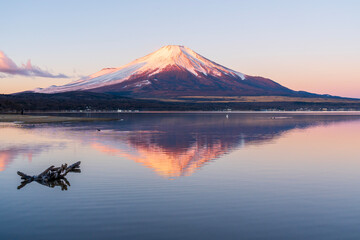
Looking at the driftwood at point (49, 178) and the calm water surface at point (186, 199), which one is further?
the driftwood at point (49, 178)

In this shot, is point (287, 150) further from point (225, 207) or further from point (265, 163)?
point (225, 207)

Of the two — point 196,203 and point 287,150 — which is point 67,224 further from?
point 287,150

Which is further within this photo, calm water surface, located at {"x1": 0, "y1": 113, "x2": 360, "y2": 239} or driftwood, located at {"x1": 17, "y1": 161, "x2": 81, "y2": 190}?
driftwood, located at {"x1": 17, "y1": 161, "x2": 81, "y2": 190}

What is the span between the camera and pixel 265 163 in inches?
1260

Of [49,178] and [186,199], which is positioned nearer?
[186,199]

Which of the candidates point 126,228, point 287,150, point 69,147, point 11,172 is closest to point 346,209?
point 126,228

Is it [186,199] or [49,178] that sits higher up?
[49,178]

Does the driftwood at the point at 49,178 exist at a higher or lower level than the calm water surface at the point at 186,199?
higher

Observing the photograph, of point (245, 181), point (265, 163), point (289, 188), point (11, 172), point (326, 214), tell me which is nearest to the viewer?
point (326, 214)

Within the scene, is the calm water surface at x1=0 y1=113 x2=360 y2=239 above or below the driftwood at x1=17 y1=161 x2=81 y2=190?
below

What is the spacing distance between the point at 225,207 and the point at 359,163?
738 inches

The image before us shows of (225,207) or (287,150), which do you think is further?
(287,150)

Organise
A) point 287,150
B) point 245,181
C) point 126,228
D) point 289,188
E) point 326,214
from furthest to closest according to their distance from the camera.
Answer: point 287,150 < point 245,181 < point 289,188 < point 326,214 < point 126,228

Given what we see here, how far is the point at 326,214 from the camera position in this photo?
16797 millimetres
